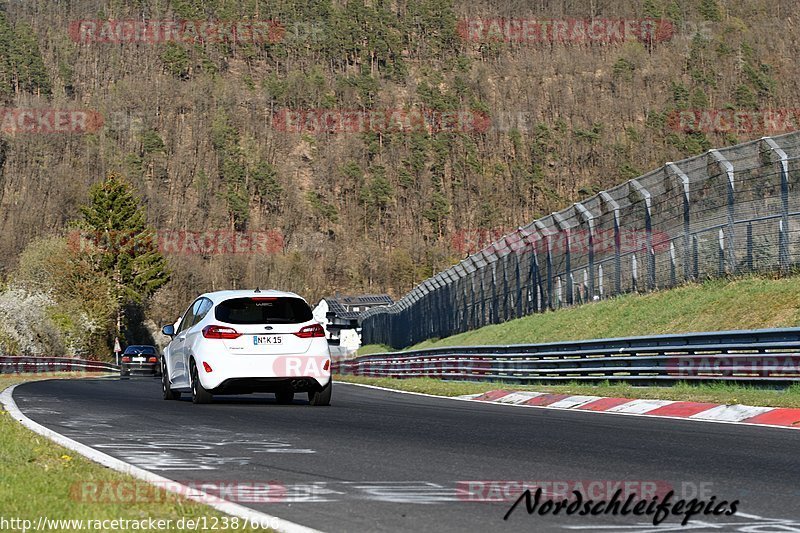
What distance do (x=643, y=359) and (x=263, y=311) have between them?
7021 mm

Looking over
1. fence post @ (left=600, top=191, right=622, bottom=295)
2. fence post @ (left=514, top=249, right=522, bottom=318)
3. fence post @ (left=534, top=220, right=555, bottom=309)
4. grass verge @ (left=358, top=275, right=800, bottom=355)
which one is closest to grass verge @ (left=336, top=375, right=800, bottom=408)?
grass verge @ (left=358, top=275, right=800, bottom=355)

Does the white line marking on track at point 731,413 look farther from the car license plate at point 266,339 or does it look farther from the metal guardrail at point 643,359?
the car license plate at point 266,339

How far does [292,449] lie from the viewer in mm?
10273

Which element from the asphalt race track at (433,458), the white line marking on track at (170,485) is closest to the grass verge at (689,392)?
the asphalt race track at (433,458)

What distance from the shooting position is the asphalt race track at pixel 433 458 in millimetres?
6582

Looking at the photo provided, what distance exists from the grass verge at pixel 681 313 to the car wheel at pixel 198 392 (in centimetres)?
1103

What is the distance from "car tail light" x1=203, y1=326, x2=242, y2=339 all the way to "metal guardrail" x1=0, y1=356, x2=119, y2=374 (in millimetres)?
28383

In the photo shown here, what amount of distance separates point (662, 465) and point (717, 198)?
53.3ft

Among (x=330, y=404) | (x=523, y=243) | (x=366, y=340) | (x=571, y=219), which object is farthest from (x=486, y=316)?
(x=366, y=340)

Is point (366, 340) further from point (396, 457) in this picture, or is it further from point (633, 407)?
point (396, 457)

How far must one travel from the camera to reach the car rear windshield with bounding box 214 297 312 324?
17.0 meters

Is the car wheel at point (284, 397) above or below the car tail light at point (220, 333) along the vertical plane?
below

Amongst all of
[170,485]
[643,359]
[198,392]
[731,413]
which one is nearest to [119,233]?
[643,359]

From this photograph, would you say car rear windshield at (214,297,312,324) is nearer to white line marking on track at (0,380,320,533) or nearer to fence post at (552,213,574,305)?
white line marking on track at (0,380,320,533)
